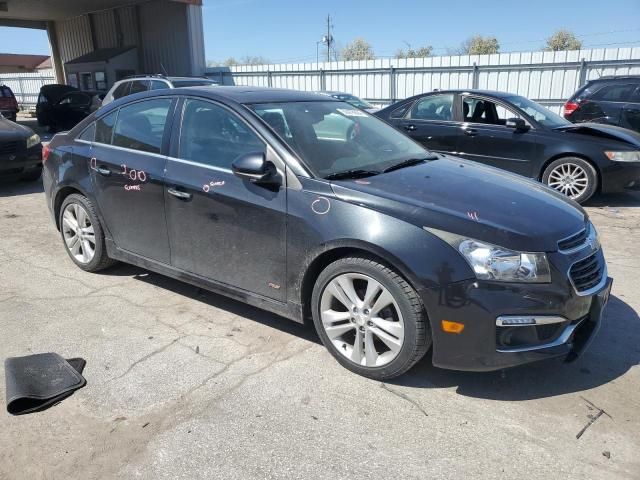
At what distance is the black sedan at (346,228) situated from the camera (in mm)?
2686

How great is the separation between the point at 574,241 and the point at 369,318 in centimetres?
124

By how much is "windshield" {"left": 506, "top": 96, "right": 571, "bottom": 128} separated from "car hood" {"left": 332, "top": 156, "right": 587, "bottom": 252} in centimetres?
445

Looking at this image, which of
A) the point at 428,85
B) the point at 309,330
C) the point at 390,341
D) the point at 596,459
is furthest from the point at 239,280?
the point at 428,85

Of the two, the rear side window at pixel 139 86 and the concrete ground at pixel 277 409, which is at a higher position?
the rear side window at pixel 139 86

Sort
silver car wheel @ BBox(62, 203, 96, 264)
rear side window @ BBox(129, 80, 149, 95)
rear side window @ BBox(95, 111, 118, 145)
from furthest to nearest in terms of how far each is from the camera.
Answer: rear side window @ BBox(129, 80, 149, 95) < silver car wheel @ BBox(62, 203, 96, 264) < rear side window @ BBox(95, 111, 118, 145)

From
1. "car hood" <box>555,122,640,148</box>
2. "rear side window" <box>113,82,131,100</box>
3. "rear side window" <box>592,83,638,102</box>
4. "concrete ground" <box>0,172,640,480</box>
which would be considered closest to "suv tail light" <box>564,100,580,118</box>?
"rear side window" <box>592,83,638,102</box>

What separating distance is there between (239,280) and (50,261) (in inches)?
104

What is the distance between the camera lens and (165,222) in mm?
3816

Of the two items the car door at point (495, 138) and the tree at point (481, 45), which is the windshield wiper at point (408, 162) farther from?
the tree at point (481, 45)

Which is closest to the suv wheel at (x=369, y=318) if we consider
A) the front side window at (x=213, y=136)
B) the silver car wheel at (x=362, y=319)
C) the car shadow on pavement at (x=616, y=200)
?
the silver car wheel at (x=362, y=319)

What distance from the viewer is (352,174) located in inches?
127

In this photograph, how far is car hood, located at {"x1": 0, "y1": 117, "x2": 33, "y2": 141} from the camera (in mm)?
8141

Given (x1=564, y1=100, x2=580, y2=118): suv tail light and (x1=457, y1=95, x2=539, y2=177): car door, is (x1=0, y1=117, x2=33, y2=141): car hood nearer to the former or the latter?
(x1=457, y1=95, x2=539, y2=177): car door

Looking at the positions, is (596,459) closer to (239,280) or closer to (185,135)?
(239,280)
